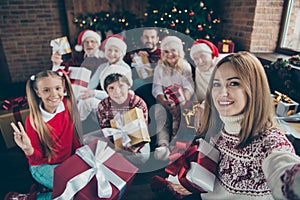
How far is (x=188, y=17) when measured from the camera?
2830mm

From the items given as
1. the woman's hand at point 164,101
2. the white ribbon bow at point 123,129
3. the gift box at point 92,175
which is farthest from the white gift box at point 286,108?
the gift box at point 92,175

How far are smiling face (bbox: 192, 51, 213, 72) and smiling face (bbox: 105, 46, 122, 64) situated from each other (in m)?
0.77

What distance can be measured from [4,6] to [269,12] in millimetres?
3458

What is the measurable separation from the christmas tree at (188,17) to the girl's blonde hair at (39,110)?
1.79 metres

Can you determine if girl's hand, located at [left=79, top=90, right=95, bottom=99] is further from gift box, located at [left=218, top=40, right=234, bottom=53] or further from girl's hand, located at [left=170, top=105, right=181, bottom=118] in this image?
gift box, located at [left=218, top=40, right=234, bottom=53]

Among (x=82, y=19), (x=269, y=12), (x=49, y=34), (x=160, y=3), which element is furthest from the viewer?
(x=49, y=34)

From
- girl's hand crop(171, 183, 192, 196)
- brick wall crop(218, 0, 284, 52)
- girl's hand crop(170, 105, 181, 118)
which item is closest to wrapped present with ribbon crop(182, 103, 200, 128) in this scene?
girl's hand crop(170, 105, 181, 118)

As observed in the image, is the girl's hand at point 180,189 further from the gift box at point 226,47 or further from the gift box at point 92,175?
the gift box at point 226,47

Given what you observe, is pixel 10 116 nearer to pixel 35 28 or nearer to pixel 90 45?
pixel 90 45

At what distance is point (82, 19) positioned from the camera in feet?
11.4

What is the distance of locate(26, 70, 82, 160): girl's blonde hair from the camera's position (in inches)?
48.7

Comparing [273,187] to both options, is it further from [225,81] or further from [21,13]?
[21,13]

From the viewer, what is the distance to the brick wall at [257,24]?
2.49 meters

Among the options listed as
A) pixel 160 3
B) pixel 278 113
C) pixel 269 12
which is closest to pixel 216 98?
pixel 278 113
